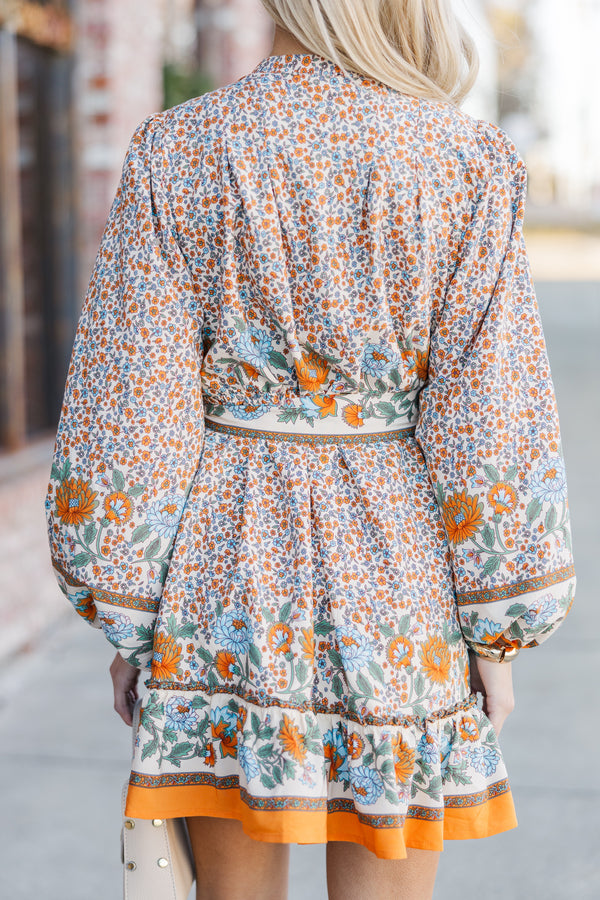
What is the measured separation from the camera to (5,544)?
431 cm

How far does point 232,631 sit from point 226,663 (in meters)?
0.05

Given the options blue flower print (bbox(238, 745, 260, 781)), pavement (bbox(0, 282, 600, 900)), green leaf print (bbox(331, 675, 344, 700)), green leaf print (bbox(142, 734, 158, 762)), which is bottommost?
pavement (bbox(0, 282, 600, 900))

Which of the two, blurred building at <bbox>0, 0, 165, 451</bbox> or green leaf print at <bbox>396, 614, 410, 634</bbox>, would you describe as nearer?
green leaf print at <bbox>396, 614, 410, 634</bbox>

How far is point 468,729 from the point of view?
1625mm

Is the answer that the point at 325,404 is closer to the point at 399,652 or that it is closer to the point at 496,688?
the point at 399,652

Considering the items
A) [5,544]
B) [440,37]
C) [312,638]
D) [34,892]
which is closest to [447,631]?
[312,638]

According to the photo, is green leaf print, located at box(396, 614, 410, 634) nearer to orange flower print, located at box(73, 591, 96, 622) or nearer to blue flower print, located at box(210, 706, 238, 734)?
blue flower print, located at box(210, 706, 238, 734)

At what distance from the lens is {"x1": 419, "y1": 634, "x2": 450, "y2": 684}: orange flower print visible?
1.60 meters

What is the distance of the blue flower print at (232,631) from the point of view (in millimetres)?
1568

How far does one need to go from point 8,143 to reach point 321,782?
3.74 meters

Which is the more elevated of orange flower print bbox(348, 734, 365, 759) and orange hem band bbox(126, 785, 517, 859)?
orange flower print bbox(348, 734, 365, 759)

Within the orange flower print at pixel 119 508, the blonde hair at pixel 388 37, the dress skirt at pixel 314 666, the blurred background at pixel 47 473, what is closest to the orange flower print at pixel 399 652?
the dress skirt at pixel 314 666

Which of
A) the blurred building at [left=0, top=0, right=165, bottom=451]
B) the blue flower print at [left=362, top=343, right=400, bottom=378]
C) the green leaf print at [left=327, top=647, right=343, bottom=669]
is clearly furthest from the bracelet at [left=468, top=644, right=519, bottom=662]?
the blurred building at [left=0, top=0, right=165, bottom=451]

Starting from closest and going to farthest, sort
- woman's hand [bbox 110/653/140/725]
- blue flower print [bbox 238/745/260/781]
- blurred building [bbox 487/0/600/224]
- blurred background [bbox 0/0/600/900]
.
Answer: blue flower print [bbox 238/745/260/781] < woman's hand [bbox 110/653/140/725] < blurred background [bbox 0/0/600/900] < blurred building [bbox 487/0/600/224]
